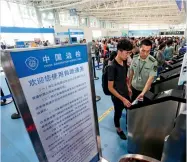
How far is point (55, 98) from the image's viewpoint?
1.00 m

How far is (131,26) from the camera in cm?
3328

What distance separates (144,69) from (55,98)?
4.99 ft

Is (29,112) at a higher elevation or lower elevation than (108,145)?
higher

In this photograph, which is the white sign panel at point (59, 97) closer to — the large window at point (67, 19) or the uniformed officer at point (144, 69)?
the uniformed officer at point (144, 69)

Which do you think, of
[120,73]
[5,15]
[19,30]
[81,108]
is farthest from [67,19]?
[81,108]

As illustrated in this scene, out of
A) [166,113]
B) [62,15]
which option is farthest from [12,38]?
[166,113]

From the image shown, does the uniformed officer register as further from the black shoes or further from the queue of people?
the black shoes

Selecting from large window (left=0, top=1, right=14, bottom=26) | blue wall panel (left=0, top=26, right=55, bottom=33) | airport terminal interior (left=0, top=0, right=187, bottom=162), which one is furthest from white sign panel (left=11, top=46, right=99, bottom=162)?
large window (left=0, top=1, right=14, bottom=26)

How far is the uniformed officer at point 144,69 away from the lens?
2004mm

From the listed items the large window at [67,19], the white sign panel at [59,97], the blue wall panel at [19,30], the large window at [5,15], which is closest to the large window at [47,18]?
the large window at [67,19]

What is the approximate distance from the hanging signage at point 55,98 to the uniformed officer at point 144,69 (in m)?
1.05

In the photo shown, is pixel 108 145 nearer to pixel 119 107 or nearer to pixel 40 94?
pixel 119 107

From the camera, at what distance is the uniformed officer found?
200cm

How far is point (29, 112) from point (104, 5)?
→ 1800 centimetres
